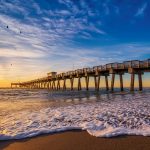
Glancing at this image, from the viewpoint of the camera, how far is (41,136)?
5.41 meters

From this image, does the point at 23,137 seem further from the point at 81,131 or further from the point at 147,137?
the point at 147,137

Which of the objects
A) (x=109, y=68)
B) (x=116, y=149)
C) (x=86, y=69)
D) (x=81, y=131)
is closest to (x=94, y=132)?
(x=81, y=131)

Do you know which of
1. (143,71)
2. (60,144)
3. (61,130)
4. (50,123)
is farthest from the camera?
(143,71)

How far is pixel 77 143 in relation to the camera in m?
4.68

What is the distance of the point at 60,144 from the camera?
471cm

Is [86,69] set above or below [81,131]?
above

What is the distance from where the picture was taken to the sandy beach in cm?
431

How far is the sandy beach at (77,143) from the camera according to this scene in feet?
14.1

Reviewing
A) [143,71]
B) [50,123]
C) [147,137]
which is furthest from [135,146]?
[143,71]

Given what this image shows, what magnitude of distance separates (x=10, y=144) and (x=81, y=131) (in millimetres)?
1665

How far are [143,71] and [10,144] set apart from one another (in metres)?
23.6

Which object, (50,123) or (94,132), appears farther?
(50,123)

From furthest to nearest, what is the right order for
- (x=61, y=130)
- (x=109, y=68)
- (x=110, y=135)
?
(x=109, y=68), (x=61, y=130), (x=110, y=135)

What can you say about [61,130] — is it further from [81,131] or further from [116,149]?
[116,149]
